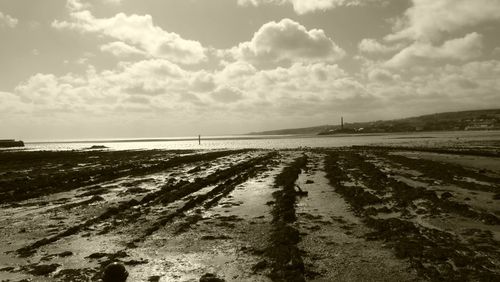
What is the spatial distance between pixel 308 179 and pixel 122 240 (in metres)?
11.7

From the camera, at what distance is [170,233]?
9461 millimetres

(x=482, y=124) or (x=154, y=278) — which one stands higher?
(x=482, y=124)

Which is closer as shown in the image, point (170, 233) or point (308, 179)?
point (170, 233)

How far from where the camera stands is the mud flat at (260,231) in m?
6.66

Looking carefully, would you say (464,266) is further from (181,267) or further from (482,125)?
(482,125)

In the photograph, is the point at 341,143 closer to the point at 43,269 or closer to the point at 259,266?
the point at 259,266

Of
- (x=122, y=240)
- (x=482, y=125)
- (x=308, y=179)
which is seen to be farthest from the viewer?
(x=482, y=125)

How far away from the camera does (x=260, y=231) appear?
30.8ft

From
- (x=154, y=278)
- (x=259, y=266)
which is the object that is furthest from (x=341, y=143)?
(x=154, y=278)

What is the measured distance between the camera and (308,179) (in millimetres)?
18922

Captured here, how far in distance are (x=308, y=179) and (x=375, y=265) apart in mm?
12211

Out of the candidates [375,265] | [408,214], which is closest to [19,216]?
[375,265]

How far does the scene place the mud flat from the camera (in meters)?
6.66

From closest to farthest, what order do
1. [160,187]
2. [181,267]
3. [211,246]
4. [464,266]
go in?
[464,266] → [181,267] → [211,246] → [160,187]
